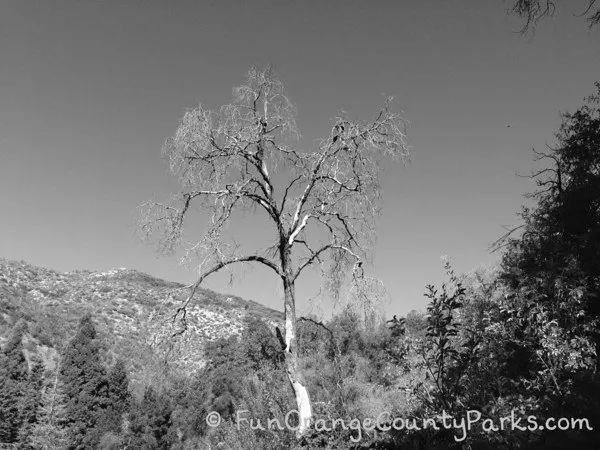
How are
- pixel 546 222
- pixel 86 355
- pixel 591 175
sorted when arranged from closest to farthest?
pixel 591 175, pixel 546 222, pixel 86 355

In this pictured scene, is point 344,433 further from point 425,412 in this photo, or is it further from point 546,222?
point 546,222

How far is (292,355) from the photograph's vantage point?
5.38m

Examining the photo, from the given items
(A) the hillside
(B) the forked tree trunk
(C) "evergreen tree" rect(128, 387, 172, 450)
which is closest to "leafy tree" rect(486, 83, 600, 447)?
(B) the forked tree trunk

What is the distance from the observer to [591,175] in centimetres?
984

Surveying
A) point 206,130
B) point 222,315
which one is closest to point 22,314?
point 222,315

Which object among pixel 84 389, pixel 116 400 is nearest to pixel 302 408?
pixel 116 400

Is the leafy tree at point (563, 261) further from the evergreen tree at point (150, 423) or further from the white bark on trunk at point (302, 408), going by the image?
the evergreen tree at point (150, 423)

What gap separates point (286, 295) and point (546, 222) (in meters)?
8.53

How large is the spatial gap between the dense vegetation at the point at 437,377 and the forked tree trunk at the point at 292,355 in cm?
29

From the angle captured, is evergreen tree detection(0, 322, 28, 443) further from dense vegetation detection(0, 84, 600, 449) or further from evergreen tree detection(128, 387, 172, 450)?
evergreen tree detection(128, 387, 172, 450)

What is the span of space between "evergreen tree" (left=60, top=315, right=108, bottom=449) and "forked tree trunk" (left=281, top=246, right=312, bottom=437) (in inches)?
816

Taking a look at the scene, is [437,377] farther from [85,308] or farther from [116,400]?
[85,308]

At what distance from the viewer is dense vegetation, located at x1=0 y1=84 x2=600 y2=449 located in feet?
12.0

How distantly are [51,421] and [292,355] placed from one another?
23.0 m
